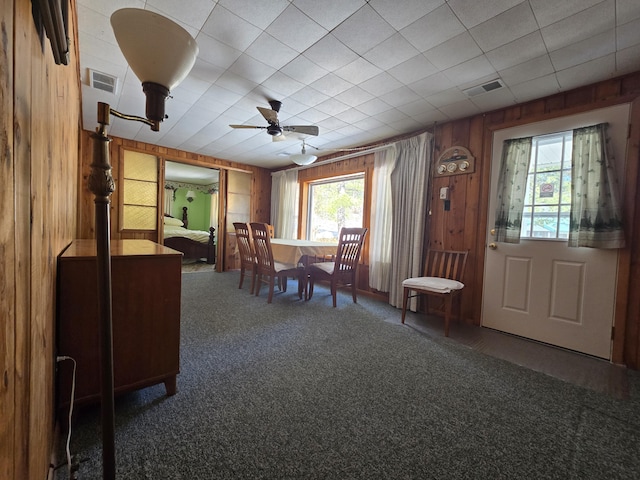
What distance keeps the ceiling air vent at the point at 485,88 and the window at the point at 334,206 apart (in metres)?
1.99

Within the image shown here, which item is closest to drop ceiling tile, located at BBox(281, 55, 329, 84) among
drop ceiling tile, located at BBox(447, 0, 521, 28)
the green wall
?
drop ceiling tile, located at BBox(447, 0, 521, 28)

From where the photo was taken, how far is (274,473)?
104 cm

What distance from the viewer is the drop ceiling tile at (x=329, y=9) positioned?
154 cm

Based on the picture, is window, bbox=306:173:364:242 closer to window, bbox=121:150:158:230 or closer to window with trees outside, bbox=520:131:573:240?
window with trees outside, bbox=520:131:573:240

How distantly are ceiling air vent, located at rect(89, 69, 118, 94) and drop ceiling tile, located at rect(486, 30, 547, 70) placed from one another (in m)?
3.10

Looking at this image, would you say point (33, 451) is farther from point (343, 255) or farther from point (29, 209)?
point (343, 255)

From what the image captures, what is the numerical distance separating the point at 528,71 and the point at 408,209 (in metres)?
1.65

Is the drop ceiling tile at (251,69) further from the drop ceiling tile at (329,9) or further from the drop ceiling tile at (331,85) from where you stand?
the drop ceiling tile at (329,9)

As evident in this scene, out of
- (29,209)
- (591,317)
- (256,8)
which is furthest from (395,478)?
(256,8)

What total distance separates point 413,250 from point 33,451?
3.22 meters

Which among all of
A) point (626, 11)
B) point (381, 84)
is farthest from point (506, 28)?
point (381, 84)

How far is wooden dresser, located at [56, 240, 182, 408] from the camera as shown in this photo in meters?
1.17

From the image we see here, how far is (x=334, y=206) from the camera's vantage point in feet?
16.1

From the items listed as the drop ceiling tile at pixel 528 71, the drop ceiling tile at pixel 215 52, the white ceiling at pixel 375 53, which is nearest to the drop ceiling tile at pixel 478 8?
the white ceiling at pixel 375 53
